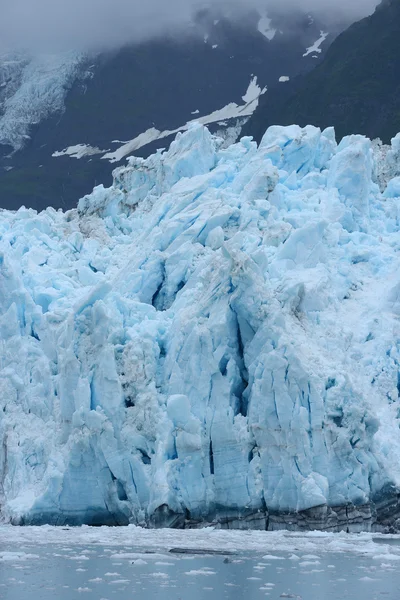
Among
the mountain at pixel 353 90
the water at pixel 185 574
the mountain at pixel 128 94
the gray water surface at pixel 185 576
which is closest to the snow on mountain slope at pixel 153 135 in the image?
the mountain at pixel 128 94

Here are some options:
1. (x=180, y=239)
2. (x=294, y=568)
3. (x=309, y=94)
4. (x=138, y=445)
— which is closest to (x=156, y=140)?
(x=309, y=94)

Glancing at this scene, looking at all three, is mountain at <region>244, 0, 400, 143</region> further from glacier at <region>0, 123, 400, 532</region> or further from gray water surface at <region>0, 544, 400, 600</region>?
gray water surface at <region>0, 544, 400, 600</region>

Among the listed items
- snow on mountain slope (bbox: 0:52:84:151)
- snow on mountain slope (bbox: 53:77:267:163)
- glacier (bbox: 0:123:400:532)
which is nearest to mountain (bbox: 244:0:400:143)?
snow on mountain slope (bbox: 53:77:267:163)

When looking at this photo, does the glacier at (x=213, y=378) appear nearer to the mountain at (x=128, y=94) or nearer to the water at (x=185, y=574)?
the water at (x=185, y=574)

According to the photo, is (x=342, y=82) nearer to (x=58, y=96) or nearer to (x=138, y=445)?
(x=58, y=96)

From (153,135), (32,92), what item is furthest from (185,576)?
(153,135)
